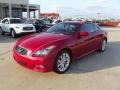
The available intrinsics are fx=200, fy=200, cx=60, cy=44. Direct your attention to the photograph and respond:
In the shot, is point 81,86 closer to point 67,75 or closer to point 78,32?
point 67,75

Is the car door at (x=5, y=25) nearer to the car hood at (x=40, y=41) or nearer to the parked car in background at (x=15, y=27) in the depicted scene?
the parked car in background at (x=15, y=27)

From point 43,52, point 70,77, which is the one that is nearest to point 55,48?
point 43,52

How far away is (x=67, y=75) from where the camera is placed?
5.62m

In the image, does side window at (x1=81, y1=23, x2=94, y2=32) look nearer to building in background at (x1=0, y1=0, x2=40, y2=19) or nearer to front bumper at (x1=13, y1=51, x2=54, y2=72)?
front bumper at (x1=13, y1=51, x2=54, y2=72)

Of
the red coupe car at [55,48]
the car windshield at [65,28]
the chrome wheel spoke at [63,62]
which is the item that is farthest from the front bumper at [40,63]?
the car windshield at [65,28]

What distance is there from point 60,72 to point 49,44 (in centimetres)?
88

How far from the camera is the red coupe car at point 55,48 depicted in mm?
5262

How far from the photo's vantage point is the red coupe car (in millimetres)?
5262

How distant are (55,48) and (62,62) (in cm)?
58

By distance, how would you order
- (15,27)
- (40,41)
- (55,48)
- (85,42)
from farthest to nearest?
(15,27), (85,42), (40,41), (55,48)

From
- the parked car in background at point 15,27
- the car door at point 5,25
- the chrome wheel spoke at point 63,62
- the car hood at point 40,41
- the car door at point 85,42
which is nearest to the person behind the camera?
the car hood at point 40,41

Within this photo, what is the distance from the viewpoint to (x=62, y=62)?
5.74 metres

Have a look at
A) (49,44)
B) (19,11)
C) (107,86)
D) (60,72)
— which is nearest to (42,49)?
(49,44)

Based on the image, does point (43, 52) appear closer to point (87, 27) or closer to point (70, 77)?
point (70, 77)
